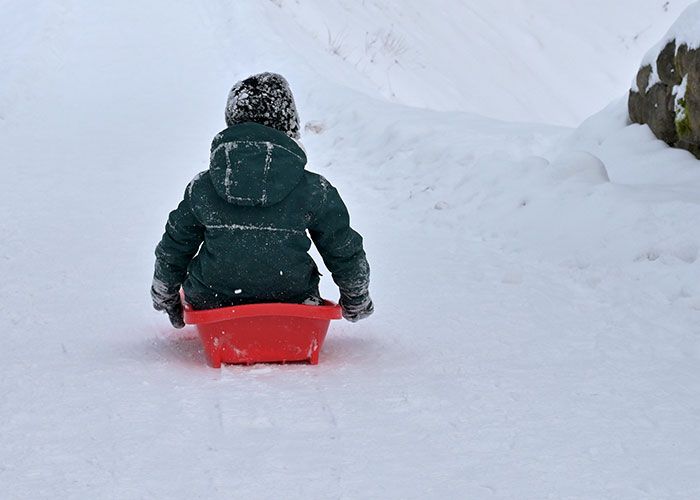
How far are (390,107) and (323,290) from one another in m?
4.12

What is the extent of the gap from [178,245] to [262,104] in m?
0.59

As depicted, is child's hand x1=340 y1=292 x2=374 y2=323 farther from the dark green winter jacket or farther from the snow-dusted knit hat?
the snow-dusted knit hat

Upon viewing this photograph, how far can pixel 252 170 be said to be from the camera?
3637 millimetres

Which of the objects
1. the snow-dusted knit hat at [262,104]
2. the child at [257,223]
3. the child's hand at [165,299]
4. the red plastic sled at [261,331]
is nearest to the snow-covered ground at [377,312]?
the red plastic sled at [261,331]

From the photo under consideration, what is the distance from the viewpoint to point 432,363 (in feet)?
12.7

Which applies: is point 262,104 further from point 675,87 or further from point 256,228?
point 675,87

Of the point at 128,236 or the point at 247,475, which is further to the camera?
the point at 128,236

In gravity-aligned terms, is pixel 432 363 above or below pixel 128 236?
above

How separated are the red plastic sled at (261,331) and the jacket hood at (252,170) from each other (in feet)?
1.27

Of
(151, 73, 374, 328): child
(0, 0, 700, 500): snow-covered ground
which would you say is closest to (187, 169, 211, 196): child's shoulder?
(151, 73, 374, 328): child

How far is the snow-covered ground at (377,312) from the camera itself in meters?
2.88

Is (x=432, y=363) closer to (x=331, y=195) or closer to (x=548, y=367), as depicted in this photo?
(x=548, y=367)

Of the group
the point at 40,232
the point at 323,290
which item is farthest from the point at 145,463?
the point at 40,232

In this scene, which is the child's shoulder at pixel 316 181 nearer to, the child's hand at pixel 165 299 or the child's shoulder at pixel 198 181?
the child's shoulder at pixel 198 181
